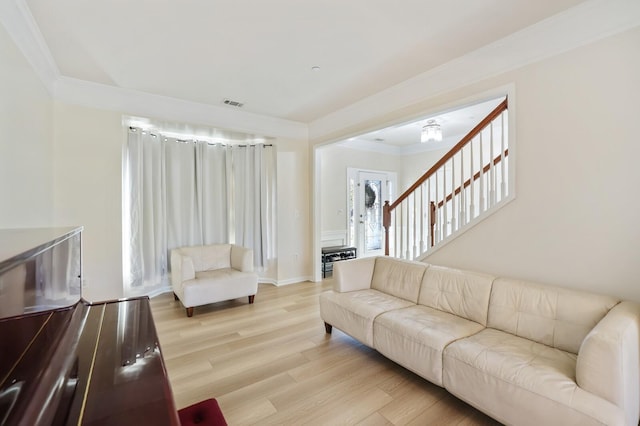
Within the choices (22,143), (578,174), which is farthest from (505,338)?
(22,143)

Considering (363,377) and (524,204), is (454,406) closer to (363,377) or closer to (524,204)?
(363,377)

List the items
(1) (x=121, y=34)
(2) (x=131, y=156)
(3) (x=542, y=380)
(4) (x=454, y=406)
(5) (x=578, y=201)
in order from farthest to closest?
(2) (x=131, y=156) → (1) (x=121, y=34) → (5) (x=578, y=201) → (4) (x=454, y=406) → (3) (x=542, y=380)

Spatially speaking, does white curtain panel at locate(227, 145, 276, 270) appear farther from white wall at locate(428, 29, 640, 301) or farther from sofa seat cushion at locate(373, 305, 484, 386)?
white wall at locate(428, 29, 640, 301)

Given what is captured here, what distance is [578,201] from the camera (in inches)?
A: 85.1

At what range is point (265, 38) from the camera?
249 cm

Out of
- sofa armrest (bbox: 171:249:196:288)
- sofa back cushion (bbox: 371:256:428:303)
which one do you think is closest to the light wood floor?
sofa armrest (bbox: 171:249:196:288)

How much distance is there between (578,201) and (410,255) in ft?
6.07

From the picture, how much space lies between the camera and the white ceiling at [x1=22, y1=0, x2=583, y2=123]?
2115 millimetres

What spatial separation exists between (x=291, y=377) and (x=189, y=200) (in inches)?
133

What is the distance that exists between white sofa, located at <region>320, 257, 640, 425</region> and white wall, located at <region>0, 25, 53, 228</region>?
2676 mm

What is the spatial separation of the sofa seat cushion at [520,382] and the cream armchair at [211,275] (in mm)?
2744

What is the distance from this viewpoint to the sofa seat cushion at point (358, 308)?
8.17 ft

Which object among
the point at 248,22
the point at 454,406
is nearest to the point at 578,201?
the point at 454,406

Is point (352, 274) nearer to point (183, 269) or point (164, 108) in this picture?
point (183, 269)
